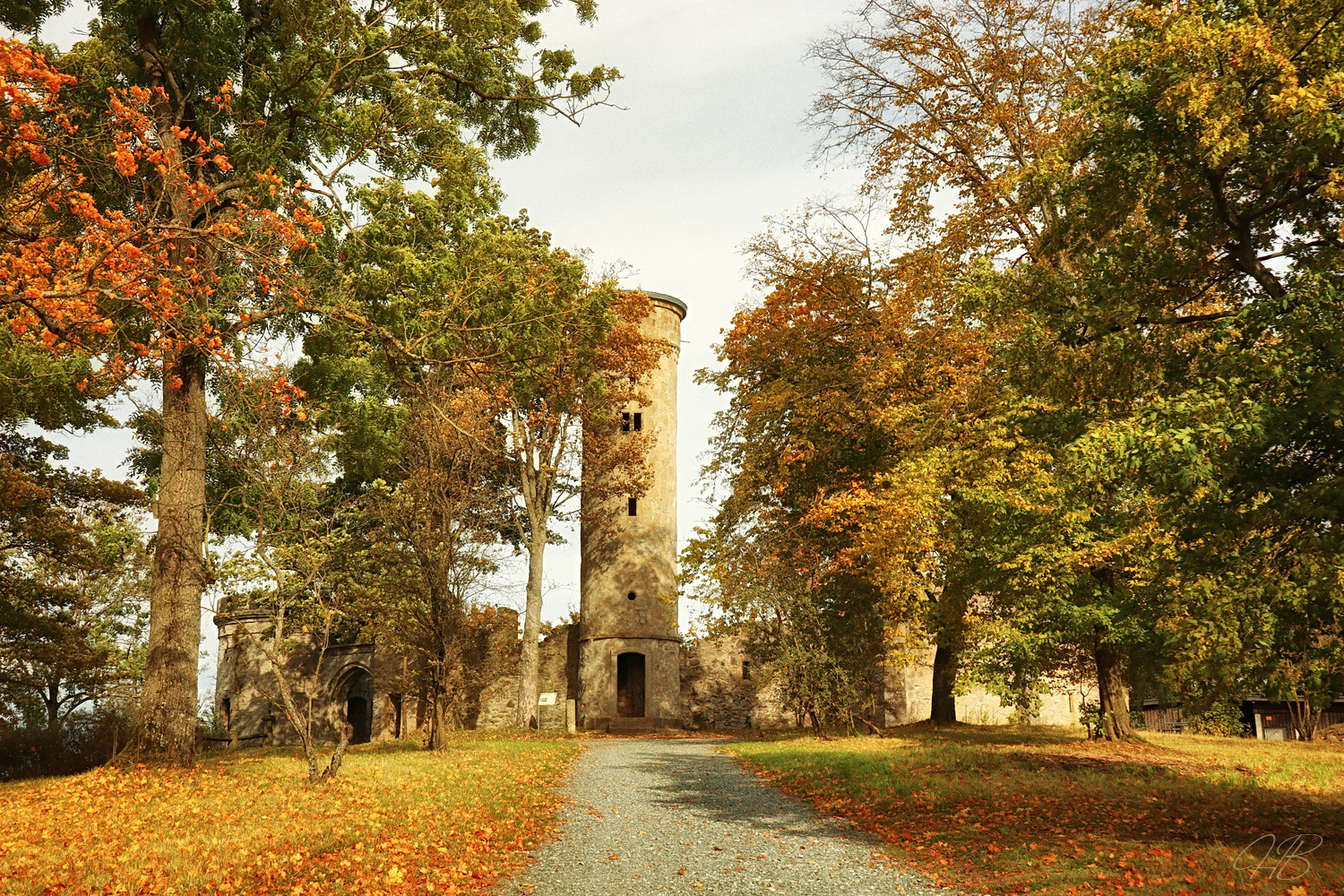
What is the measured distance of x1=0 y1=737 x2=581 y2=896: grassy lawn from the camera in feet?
22.3

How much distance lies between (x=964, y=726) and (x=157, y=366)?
18.9 m

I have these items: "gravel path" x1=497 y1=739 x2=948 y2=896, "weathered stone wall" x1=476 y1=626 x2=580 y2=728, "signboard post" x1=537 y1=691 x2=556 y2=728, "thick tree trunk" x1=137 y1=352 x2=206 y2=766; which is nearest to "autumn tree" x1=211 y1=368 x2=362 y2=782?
"thick tree trunk" x1=137 y1=352 x2=206 y2=766

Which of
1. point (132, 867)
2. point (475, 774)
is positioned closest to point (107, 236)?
point (132, 867)

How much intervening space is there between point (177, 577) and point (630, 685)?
19759 mm

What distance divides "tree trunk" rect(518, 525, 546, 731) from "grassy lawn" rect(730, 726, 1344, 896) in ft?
32.3

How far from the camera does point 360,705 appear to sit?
3294cm

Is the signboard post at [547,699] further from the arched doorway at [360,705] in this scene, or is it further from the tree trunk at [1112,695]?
the tree trunk at [1112,695]

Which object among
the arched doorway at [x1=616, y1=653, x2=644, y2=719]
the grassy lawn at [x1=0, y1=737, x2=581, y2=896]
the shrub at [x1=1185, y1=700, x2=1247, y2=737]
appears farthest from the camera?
the arched doorway at [x1=616, y1=653, x2=644, y2=719]

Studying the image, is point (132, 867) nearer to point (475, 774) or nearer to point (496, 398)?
point (475, 774)

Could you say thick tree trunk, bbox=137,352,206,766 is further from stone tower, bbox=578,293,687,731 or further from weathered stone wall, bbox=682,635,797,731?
weathered stone wall, bbox=682,635,797,731

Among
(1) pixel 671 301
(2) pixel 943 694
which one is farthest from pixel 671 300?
(2) pixel 943 694

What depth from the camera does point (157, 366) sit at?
12.3 m

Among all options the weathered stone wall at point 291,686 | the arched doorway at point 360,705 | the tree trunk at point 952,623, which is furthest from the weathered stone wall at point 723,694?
the arched doorway at point 360,705

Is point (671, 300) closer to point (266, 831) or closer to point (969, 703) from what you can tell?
point (969, 703)
